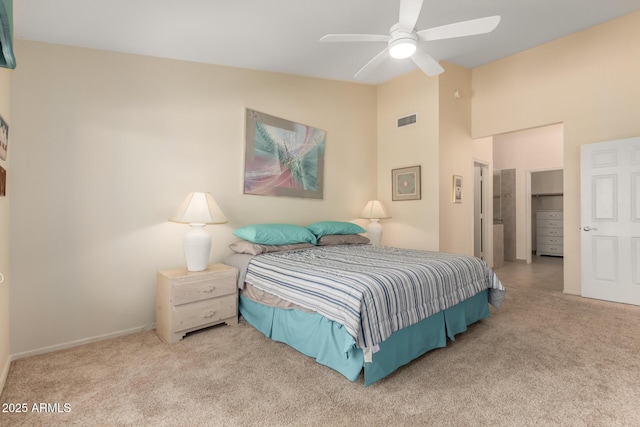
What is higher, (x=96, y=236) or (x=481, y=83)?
(x=481, y=83)

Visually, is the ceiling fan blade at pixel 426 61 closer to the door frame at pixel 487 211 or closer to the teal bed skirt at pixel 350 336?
the teal bed skirt at pixel 350 336

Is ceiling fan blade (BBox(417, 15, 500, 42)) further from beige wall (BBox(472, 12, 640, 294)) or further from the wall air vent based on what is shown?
beige wall (BBox(472, 12, 640, 294))

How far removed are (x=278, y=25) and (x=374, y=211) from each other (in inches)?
102

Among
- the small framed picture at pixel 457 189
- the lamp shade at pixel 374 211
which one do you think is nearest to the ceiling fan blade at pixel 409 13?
the lamp shade at pixel 374 211

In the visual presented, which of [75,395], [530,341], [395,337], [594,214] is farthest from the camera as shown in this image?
[594,214]

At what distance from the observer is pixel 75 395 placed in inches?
69.0

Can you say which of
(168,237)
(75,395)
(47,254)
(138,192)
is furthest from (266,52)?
(75,395)

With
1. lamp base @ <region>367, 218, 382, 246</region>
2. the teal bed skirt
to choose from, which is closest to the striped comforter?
the teal bed skirt

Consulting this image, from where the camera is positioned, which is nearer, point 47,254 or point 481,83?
point 47,254

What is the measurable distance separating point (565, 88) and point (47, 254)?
5.63 m

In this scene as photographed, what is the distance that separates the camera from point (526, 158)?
6.47 meters

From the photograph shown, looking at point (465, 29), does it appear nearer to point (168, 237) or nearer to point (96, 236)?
point (168, 237)

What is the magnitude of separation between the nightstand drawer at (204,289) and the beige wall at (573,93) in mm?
4051

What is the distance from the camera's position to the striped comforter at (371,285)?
1.79 m
